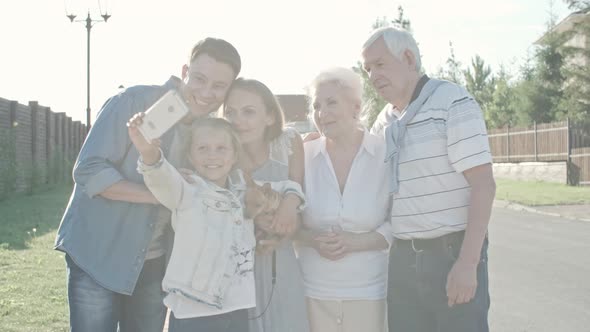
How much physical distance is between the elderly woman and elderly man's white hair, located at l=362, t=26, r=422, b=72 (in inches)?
14.8

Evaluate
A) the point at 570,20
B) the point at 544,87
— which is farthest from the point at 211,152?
the point at 570,20

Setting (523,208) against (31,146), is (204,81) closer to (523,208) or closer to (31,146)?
(523,208)

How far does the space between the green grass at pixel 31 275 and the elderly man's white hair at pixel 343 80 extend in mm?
3332

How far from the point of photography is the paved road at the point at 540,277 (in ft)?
Answer: 22.5

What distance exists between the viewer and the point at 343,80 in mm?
3895

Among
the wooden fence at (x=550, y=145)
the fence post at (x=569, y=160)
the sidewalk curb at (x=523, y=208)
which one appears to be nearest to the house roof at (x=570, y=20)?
the wooden fence at (x=550, y=145)

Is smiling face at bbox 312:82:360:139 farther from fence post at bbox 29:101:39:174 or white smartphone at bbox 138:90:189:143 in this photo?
fence post at bbox 29:101:39:174

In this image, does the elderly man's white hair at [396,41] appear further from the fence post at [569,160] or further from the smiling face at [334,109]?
the fence post at [569,160]

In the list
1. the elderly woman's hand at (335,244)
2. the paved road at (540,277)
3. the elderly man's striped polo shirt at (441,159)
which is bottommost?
the paved road at (540,277)

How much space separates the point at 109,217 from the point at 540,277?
695 centimetres

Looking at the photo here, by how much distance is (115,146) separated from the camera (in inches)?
131

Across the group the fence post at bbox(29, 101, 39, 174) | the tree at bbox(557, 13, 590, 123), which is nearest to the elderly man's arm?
the fence post at bbox(29, 101, 39, 174)

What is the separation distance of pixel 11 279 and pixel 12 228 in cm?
490

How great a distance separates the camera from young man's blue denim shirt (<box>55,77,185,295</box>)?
10.8 ft
